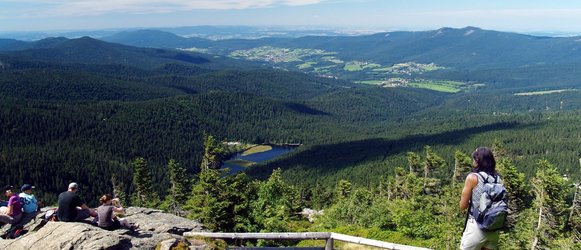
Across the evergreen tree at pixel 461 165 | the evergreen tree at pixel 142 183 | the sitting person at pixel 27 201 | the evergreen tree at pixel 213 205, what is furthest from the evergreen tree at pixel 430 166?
the sitting person at pixel 27 201

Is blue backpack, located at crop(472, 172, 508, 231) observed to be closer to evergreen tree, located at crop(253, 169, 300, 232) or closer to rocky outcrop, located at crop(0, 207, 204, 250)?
rocky outcrop, located at crop(0, 207, 204, 250)

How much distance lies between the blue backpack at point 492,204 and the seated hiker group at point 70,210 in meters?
14.5

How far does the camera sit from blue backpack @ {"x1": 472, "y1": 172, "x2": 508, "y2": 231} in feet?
35.3

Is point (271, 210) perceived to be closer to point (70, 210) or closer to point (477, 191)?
point (70, 210)

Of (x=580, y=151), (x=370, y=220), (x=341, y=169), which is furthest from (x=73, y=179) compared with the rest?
(x=580, y=151)

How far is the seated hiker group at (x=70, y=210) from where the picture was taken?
18.3 m

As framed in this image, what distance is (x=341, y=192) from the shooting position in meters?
80.8

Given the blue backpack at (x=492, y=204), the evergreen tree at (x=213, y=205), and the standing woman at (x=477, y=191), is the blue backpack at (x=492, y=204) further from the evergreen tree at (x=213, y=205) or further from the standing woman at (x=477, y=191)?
the evergreen tree at (x=213, y=205)

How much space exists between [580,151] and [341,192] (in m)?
144

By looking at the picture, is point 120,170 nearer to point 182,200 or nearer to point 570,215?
point 182,200

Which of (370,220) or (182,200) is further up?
(370,220)

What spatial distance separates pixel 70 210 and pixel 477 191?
16.4 m

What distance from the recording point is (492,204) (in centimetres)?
1088

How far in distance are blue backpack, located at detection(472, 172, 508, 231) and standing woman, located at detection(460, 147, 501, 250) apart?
4.1 inches
